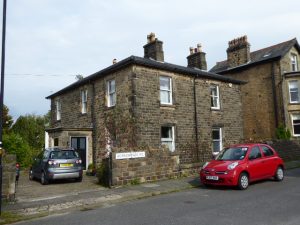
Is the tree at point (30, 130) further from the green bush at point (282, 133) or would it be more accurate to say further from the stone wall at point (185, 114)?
the green bush at point (282, 133)

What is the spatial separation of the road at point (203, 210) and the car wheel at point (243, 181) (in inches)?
11.3

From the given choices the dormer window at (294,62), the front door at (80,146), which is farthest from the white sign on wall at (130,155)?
the dormer window at (294,62)

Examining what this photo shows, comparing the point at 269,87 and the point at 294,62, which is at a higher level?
the point at 294,62

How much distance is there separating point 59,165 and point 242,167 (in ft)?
25.2

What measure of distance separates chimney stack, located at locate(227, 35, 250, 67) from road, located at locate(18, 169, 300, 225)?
20.3 meters

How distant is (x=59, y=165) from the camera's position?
517 inches

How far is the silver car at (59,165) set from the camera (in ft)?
42.8

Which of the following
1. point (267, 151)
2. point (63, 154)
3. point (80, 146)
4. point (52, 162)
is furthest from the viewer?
point (80, 146)

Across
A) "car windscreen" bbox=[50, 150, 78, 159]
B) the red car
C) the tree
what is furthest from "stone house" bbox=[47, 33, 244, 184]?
the tree

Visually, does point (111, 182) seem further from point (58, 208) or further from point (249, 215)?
point (249, 215)

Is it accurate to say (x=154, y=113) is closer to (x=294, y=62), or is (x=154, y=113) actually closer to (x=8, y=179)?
(x=8, y=179)

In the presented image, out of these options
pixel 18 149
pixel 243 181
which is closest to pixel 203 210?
pixel 243 181

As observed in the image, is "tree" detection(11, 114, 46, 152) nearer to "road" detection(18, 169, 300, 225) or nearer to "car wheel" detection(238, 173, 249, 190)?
"road" detection(18, 169, 300, 225)

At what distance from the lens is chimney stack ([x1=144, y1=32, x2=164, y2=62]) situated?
67.1ft
